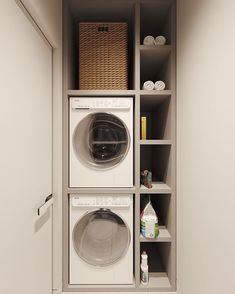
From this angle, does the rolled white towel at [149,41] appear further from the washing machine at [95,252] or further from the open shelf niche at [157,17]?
the washing machine at [95,252]

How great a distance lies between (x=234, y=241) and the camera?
93 centimetres

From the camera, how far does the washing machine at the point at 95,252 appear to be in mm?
1642

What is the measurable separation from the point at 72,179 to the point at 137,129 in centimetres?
64

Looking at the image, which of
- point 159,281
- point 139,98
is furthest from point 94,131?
point 159,281

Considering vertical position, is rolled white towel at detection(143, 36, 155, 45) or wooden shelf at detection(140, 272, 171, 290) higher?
rolled white towel at detection(143, 36, 155, 45)

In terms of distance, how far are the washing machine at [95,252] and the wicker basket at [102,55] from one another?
914 millimetres

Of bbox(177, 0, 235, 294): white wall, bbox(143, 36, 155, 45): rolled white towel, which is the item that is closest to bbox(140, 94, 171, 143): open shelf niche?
bbox(177, 0, 235, 294): white wall

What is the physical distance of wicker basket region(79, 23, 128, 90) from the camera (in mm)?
1692

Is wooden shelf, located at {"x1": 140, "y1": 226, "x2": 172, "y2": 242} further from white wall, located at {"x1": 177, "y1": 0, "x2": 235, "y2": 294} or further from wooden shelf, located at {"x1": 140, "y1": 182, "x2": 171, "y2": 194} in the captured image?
wooden shelf, located at {"x1": 140, "y1": 182, "x2": 171, "y2": 194}

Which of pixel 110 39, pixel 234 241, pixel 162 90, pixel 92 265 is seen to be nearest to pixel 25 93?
pixel 110 39

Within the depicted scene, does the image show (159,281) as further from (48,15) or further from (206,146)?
(48,15)

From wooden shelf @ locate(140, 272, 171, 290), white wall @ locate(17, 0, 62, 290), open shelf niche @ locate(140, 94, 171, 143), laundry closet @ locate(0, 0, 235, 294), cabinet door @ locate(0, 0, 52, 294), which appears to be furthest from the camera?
open shelf niche @ locate(140, 94, 171, 143)

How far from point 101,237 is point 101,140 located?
2.70 feet

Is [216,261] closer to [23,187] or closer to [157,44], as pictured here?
[23,187]
